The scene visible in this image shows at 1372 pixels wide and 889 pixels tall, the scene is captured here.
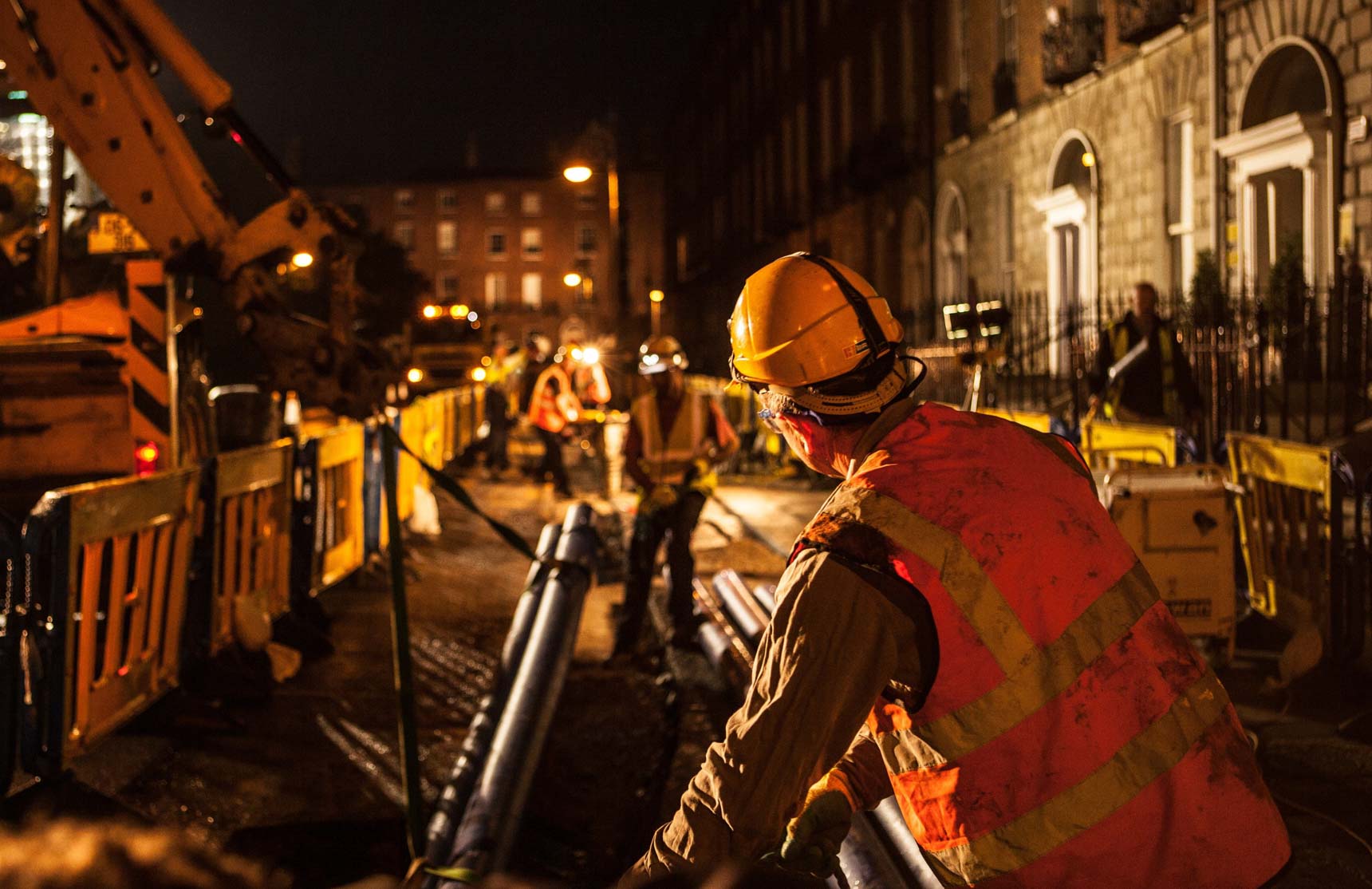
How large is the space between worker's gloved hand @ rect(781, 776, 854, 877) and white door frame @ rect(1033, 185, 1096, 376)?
16474 millimetres

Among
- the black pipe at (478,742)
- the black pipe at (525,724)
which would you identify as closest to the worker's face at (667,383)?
the black pipe at (525,724)

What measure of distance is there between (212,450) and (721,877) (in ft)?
26.1

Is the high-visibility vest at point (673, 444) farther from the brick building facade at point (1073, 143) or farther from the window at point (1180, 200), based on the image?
the window at point (1180, 200)

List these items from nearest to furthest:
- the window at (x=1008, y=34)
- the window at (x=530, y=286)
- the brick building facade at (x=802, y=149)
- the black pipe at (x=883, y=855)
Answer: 1. the black pipe at (x=883, y=855)
2. the window at (x=1008, y=34)
3. the brick building facade at (x=802, y=149)
4. the window at (x=530, y=286)

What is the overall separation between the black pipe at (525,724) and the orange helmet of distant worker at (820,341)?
2.28m

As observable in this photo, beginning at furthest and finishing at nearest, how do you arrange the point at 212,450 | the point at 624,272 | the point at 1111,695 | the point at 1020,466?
the point at 624,272
the point at 212,450
the point at 1020,466
the point at 1111,695

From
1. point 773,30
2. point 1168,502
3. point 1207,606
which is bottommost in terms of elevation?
point 1207,606

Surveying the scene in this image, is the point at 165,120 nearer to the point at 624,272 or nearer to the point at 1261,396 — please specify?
the point at 1261,396

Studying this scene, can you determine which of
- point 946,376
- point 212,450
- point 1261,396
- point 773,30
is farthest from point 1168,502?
point 773,30

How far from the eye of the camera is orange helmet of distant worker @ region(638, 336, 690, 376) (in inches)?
348

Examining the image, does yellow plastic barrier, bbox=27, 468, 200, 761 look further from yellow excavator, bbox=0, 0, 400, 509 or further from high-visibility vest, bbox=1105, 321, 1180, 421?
high-visibility vest, bbox=1105, 321, 1180, 421

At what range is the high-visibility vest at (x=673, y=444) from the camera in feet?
28.5

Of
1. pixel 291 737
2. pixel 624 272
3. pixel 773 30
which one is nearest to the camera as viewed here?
pixel 291 737

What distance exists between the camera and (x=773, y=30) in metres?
44.3
